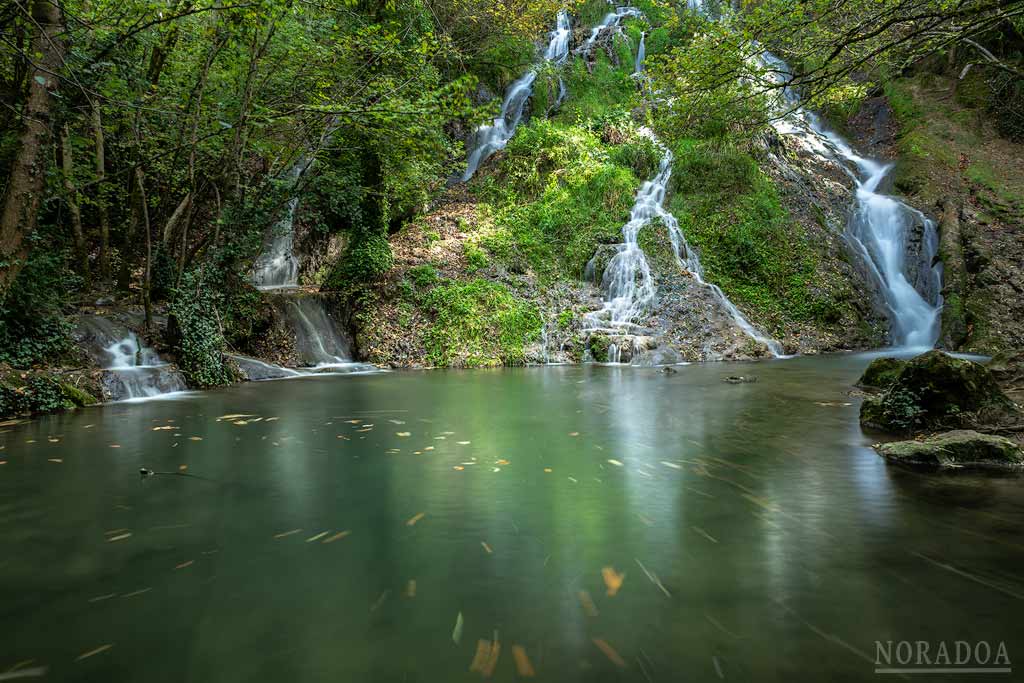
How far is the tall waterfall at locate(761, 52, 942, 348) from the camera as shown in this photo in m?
15.9

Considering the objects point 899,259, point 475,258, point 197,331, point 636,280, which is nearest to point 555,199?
point 475,258

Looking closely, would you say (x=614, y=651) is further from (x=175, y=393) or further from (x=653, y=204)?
(x=653, y=204)

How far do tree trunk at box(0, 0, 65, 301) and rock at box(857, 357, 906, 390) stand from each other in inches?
484

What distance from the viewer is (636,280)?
16.6m

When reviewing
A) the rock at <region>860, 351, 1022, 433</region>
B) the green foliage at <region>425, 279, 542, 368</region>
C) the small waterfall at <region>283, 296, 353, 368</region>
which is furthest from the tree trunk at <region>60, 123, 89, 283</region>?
the rock at <region>860, 351, 1022, 433</region>

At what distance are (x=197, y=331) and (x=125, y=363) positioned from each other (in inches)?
50.3

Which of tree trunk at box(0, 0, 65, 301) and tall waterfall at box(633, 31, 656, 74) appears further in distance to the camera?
tall waterfall at box(633, 31, 656, 74)

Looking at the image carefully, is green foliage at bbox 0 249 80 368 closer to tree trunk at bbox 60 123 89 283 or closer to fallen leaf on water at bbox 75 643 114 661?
tree trunk at bbox 60 123 89 283

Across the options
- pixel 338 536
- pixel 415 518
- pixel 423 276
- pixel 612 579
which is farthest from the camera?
pixel 423 276

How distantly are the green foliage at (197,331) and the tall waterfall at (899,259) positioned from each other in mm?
14977

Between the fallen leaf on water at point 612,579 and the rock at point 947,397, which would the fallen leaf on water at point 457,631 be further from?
the rock at point 947,397

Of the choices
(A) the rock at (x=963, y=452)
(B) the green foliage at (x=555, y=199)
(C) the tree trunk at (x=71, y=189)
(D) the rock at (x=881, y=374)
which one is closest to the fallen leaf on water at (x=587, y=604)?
(A) the rock at (x=963, y=452)

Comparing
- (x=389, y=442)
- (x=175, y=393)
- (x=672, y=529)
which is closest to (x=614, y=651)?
(x=672, y=529)

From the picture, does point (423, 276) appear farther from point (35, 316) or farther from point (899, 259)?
point (899, 259)
